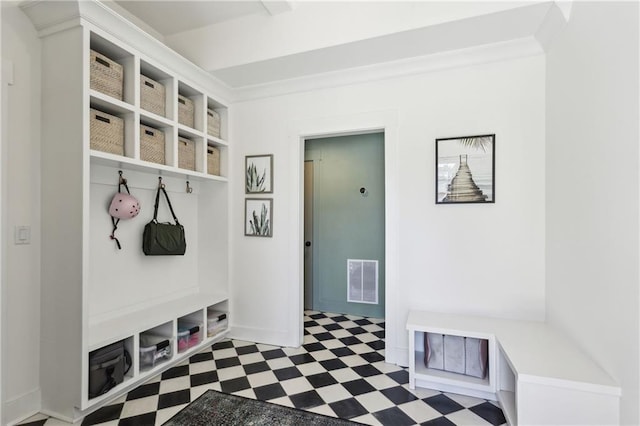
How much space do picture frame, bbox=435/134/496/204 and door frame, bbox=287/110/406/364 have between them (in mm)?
372

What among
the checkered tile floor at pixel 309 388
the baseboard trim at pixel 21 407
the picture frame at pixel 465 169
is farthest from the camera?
the picture frame at pixel 465 169

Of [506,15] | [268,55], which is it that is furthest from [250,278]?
[506,15]

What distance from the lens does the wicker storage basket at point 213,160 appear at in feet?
10.2

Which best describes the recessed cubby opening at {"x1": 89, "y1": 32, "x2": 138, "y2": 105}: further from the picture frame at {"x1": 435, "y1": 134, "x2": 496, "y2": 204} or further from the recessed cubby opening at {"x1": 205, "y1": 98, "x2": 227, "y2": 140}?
the picture frame at {"x1": 435, "y1": 134, "x2": 496, "y2": 204}

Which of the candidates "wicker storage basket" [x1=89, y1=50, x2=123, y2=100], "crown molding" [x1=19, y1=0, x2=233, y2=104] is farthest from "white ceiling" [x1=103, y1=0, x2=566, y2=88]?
"wicker storage basket" [x1=89, y1=50, x2=123, y2=100]

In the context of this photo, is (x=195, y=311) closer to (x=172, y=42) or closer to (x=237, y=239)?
(x=237, y=239)

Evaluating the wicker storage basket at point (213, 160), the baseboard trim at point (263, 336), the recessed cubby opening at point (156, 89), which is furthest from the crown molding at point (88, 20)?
the baseboard trim at point (263, 336)

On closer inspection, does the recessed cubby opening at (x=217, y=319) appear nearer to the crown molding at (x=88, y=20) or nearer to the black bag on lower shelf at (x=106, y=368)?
the black bag on lower shelf at (x=106, y=368)

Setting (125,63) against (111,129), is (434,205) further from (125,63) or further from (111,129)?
(125,63)

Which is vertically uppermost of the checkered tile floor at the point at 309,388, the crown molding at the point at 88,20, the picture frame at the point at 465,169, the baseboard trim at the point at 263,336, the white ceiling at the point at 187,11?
the white ceiling at the point at 187,11

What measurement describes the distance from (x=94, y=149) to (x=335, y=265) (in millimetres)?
2904

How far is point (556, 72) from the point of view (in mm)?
2164

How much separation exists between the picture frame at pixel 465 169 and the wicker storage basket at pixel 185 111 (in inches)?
86.3

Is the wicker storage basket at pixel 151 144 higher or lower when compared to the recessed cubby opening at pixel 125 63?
lower
